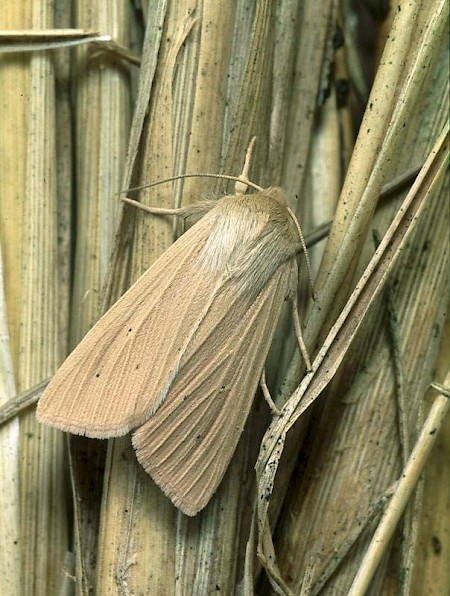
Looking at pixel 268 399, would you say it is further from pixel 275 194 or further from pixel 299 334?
pixel 275 194

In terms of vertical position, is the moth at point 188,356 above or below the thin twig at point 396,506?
above

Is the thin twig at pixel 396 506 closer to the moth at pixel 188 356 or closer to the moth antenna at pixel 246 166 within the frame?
the moth at pixel 188 356

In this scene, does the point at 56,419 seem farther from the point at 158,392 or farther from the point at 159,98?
the point at 159,98

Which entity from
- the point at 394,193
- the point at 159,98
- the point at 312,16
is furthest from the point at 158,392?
the point at 312,16

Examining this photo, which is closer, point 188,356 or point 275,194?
point 188,356

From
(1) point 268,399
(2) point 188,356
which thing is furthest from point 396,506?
(2) point 188,356

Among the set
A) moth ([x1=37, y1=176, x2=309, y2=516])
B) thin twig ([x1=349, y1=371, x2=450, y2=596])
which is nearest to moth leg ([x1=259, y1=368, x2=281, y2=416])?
moth ([x1=37, y1=176, x2=309, y2=516])

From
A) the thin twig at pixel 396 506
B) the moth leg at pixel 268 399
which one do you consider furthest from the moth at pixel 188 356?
the thin twig at pixel 396 506

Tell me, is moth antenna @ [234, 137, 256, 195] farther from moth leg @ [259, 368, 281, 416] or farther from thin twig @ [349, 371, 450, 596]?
thin twig @ [349, 371, 450, 596]
